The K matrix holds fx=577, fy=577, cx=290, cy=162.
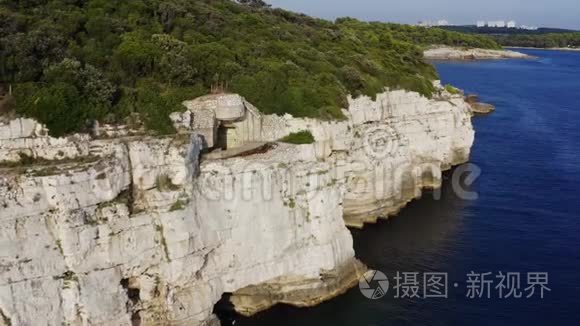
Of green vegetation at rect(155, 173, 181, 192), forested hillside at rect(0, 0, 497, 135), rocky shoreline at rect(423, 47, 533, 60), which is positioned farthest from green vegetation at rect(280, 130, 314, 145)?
rocky shoreline at rect(423, 47, 533, 60)

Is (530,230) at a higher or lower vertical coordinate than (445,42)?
lower

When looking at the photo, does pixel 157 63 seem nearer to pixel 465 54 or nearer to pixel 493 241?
pixel 493 241

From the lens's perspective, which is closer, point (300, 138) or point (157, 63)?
point (157, 63)

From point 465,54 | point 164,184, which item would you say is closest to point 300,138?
point 164,184

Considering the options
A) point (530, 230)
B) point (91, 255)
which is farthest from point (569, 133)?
point (91, 255)

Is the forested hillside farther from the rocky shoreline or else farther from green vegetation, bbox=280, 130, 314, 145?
the rocky shoreline

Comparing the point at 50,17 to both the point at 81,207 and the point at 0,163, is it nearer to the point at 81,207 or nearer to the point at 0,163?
the point at 0,163

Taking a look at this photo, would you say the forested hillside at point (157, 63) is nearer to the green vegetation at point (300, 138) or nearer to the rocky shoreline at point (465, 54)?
the green vegetation at point (300, 138)
